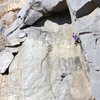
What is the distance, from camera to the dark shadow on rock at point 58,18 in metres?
10.4

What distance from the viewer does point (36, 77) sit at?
9727mm

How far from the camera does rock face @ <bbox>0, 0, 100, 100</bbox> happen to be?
855 centimetres

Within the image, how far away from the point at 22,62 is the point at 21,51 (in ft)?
1.44

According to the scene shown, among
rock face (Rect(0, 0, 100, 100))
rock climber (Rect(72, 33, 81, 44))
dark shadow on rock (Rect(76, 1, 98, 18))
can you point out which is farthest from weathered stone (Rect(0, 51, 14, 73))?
dark shadow on rock (Rect(76, 1, 98, 18))

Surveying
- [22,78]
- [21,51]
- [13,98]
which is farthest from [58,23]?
[13,98]

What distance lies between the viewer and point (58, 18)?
34.4 ft

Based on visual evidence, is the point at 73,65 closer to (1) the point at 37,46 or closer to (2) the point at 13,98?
(1) the point at 37,46

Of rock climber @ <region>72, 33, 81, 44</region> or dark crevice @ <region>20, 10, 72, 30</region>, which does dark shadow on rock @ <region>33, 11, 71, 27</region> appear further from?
rock climber @ <region>72, 33, 81, 44</region>

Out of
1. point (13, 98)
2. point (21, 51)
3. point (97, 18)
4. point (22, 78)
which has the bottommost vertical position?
point (13, 98)

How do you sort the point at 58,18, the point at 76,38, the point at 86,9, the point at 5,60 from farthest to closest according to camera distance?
1. the point at 5,60
2. the point at 58,18
3. the point at 76,38
4. the point at 86,9

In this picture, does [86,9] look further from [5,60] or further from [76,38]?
[5,60]

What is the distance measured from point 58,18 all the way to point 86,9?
6.43ft

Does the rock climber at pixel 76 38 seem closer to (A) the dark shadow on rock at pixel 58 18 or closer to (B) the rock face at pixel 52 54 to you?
(B) the rock face at pixel 52 54

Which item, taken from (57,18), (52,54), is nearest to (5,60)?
(52,54)
